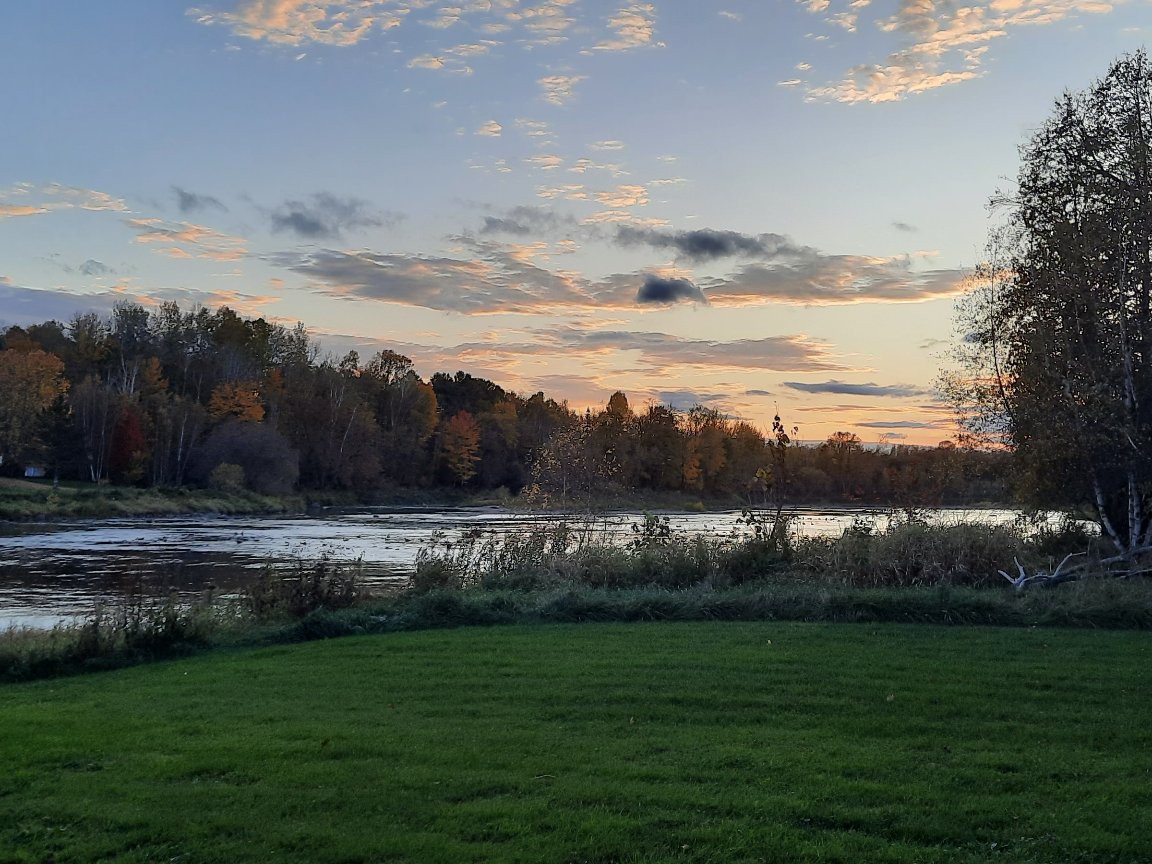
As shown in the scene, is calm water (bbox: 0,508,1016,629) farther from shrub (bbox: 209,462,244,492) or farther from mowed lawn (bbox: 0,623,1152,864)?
shrub (bbox: 209,462,244,492)

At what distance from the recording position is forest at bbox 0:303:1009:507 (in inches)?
2603

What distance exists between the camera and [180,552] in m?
32.1

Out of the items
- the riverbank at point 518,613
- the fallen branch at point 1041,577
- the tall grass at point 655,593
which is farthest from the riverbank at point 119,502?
the fallen branch at point 1041,577

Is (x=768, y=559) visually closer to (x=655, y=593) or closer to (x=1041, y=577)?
(x=655, y=593)

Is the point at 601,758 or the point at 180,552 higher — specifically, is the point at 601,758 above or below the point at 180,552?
above

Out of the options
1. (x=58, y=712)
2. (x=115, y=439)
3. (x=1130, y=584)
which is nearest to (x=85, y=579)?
(x=58, y=712)

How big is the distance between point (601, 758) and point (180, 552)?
29276mm

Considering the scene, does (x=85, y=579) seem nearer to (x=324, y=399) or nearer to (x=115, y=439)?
(x=115, y=439)

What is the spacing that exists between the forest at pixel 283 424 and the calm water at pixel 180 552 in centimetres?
1435

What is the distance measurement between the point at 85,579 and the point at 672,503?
183ft

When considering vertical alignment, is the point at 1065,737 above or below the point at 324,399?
below

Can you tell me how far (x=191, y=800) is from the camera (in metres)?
5.68

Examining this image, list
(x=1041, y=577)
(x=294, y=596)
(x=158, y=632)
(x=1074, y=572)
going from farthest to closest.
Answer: (x=1074, y=572), (x=294, y=596), (x=1041, y=577), (x=158, y=632)

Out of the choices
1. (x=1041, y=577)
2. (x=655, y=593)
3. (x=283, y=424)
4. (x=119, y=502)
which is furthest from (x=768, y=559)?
(x=283, y=424)
